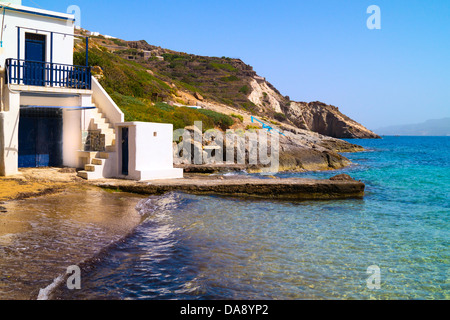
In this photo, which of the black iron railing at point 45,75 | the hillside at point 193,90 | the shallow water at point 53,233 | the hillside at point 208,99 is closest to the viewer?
the shallow water at point 53,233

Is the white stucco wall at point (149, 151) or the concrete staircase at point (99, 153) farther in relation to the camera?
the concrete staircase at point (99, 153)

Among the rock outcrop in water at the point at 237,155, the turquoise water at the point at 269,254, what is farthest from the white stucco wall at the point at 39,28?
the turquoise water at the point at 269,254

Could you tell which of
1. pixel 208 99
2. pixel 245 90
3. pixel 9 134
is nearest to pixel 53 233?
pixel 9 134

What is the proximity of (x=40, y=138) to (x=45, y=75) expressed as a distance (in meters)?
2.58

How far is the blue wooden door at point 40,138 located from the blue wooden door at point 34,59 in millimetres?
1316

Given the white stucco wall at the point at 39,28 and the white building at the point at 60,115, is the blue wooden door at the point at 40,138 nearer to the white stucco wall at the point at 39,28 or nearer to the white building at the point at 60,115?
the white building at the point at 60,115

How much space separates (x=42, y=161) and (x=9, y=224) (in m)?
8.39

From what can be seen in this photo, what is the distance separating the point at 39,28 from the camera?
1598 cm

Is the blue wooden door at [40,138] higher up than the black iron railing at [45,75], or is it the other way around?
the black iron railing at [45,75]

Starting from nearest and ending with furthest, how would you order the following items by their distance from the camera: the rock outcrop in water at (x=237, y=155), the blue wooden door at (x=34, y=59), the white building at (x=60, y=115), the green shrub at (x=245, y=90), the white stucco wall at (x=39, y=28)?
the white building at (x=60, y=115), the blue wooden door at (x=34, y=59), the white stucco wall at (x=39, y=28), the rock outcrop in water at (x=237, y=155), the green shrub at (x=245, y=90)

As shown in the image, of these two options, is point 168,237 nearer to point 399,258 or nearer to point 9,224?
point 9,224

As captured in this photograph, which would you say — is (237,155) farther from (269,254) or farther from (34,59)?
(269,254)

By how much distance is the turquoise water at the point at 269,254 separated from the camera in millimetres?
6016
